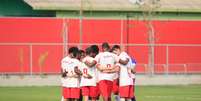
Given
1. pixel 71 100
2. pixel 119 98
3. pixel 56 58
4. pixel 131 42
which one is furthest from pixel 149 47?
pixel 71 100

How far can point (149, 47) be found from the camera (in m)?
49.6

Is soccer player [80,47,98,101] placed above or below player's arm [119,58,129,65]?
below

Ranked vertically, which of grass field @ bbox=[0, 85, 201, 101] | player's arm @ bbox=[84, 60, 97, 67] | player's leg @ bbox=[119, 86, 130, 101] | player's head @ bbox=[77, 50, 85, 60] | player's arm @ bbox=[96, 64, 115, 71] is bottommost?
grass field @ bbox=[0, 85, 201, 101]

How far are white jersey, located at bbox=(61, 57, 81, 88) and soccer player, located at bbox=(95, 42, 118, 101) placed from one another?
114cm

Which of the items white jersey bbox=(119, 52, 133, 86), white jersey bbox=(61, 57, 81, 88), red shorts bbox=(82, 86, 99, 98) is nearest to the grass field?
white jersey bbox=(119, 52, 133, 86)

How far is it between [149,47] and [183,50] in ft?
8.99

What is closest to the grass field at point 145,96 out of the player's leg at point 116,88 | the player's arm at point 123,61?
the player's leg at point 116,88

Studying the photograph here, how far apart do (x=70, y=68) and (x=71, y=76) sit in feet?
0.88

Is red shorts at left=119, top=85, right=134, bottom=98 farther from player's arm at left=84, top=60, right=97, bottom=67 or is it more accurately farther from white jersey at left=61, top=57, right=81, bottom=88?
white jersey at left=61, top=57, right=81, bottom=88

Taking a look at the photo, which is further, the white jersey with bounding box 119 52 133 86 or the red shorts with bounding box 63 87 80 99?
the white jersey with bounding box 119 52 133 86

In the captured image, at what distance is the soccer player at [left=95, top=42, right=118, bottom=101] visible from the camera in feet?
83.9

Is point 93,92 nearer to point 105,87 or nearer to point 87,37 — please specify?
point 105,87

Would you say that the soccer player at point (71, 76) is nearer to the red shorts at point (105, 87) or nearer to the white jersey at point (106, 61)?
the white jersey at point (106, 61)

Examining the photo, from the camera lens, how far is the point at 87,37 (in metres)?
51.0
